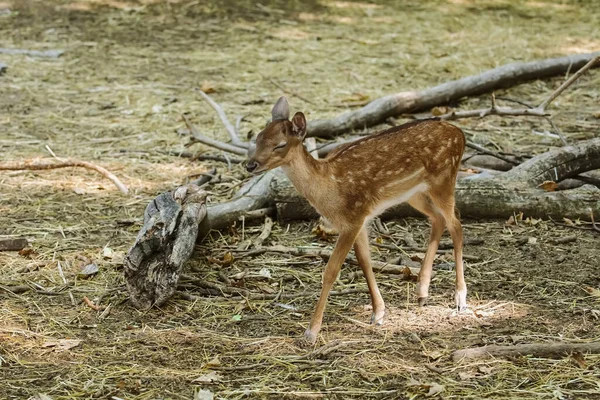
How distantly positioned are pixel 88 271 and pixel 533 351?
9.50 feet

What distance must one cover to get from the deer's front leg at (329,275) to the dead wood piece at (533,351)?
30.4 inches

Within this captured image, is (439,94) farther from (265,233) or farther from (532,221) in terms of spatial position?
(265,233)

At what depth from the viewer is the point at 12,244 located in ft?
20.4

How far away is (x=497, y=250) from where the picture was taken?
20.5 feet

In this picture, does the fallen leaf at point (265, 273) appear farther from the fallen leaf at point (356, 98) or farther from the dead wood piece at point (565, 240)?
the fallen leaf at point (356, 98)

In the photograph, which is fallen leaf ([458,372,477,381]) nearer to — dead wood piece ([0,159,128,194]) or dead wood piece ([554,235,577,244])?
dead wood piece ([554,235,577,244])

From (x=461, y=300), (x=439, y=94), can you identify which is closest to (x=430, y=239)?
(x=461, y=300)

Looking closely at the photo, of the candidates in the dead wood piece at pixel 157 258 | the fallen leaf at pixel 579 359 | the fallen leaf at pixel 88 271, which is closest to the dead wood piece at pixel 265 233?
the dead wood piece at pixel 157 258

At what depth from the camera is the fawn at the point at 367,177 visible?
4938 millimetres

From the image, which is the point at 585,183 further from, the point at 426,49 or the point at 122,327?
the point at 426,49

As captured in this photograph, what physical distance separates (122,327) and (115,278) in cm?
74

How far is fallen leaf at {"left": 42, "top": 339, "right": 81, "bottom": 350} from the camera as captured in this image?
15.9ft

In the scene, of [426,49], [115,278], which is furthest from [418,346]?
[426,49]

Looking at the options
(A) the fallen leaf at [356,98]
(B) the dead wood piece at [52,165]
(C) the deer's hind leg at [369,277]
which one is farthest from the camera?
(A) the fallen leaf at [356,98]
